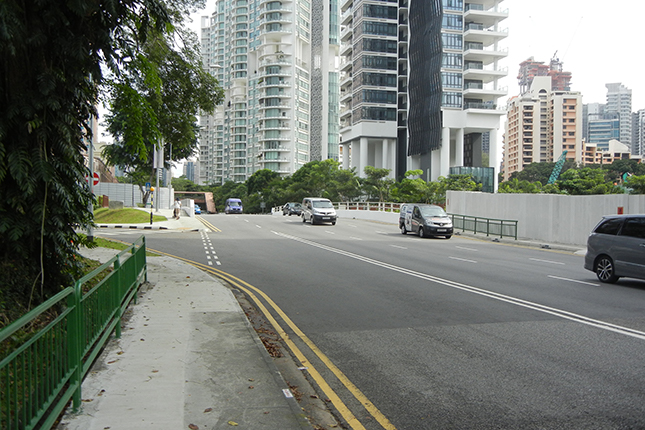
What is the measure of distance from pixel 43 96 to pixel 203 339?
4122 mm

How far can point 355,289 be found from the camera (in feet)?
41.1

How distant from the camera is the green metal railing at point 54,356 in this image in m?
3.49

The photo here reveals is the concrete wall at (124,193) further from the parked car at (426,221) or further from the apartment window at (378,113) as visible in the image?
the apartment window at (378,113)

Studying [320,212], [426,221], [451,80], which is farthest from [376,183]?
[426,221]

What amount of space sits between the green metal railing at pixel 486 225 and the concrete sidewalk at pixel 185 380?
75.4 feet

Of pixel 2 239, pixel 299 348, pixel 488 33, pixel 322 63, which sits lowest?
pixel 299 348

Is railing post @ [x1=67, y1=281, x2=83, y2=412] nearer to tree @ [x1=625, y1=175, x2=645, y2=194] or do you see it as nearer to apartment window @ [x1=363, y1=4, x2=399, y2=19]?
tree @ [x1=625, y1=175, x2=645, y2=194]

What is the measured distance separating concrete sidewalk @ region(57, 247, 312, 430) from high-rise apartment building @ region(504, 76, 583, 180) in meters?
190

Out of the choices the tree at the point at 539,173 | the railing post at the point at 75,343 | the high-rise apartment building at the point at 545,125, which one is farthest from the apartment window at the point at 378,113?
the high-rise apartment building at the point at 545,125

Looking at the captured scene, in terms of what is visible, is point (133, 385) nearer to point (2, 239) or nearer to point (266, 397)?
point (266, 397)

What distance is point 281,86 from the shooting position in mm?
129375

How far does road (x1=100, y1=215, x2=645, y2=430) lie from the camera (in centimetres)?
526

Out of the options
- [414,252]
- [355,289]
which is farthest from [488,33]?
[355,289]

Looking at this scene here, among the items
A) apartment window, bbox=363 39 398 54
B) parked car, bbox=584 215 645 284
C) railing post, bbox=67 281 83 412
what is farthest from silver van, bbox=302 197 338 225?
apartment window, bbox=363 39 398 54
